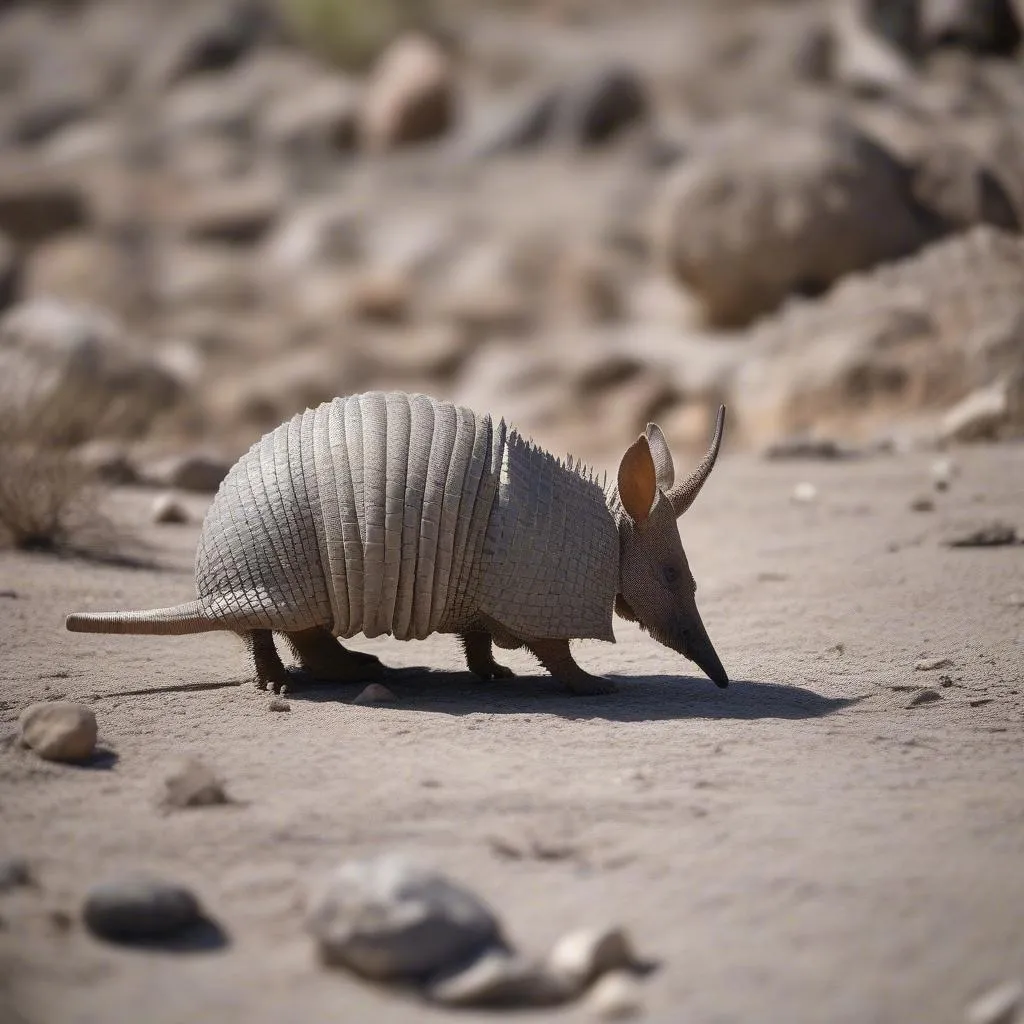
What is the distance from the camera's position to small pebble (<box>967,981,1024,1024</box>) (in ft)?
9.27

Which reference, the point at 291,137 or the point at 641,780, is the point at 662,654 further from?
the point at 291,137

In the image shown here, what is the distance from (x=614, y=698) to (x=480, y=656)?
0.67m

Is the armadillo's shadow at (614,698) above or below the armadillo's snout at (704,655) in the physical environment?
below

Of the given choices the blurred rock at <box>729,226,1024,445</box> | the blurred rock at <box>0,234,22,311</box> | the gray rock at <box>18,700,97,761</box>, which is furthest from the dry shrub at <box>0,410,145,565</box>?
the blurred rock at <box>0,234,22,311</box>

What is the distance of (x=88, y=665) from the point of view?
6.02m

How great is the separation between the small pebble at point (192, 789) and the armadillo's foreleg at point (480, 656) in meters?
1.92

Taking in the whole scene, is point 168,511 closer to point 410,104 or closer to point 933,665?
point 933,665

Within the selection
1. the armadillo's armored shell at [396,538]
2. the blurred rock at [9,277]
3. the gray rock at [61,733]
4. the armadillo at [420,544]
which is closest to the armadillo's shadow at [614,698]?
the armadillo at [420,544]

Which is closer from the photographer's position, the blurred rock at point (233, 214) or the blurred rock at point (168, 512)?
the blurred rock at point (168, 512)

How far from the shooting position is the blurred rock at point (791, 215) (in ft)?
56.2

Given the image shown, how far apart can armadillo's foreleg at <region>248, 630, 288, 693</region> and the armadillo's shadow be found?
0.10 m

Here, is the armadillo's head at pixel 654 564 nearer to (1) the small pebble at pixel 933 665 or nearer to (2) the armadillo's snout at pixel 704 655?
(2) the armadillo's snout at pixel 704 655

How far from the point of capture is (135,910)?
3.21 m

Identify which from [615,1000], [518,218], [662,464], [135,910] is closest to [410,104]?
[518,218]
